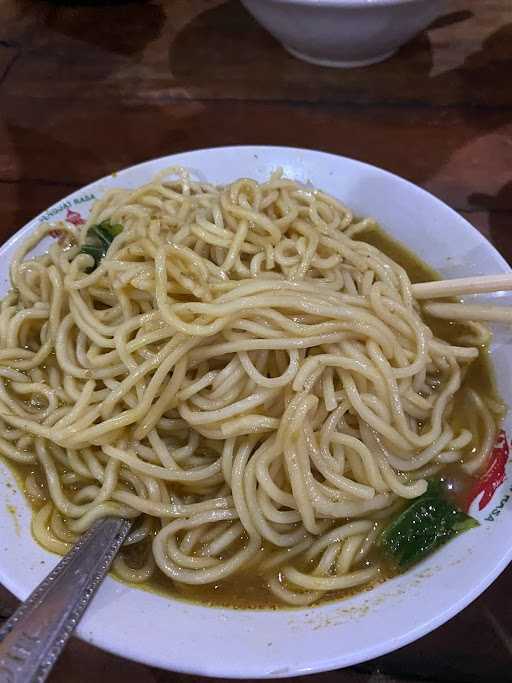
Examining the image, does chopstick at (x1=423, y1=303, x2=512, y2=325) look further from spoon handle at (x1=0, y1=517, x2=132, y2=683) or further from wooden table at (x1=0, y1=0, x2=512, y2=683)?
spoon handle at (x1=0, y1=517, x2=132, y2=683)

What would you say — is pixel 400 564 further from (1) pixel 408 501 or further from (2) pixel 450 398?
(2) pixel 450 398

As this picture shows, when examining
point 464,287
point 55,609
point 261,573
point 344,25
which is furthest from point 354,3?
point 55,609

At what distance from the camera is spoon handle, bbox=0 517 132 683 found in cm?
112

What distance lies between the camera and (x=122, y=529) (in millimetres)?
1721

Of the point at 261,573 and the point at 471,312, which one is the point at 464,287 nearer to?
the point at 471,312

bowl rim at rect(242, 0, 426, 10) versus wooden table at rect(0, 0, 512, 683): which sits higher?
bowl rim at rect(242, 0, 426, 10)

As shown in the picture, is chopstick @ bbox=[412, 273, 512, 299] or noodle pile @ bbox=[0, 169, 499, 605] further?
chopstick @ bbox=[412, 273, 512, 299]

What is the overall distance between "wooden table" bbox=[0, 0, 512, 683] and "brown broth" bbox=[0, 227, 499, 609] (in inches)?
26.3

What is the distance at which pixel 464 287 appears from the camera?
199cm

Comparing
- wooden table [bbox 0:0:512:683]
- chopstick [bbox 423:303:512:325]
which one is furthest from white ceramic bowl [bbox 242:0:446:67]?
chopstick [bbox 423:303:512:325]

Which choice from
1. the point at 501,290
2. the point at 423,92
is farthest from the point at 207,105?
the point at 501,290

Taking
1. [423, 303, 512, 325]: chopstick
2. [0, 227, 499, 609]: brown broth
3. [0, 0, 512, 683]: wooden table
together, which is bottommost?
[0, 227, 499, 609]: brown broth

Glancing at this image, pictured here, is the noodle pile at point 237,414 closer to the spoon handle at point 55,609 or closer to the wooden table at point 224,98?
the spoon handle at point 55,609

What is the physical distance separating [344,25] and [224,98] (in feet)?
2.66
